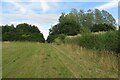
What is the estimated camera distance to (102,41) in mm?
24078

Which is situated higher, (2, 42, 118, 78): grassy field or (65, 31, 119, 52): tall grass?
(65, 31, 119, 52): tall grass

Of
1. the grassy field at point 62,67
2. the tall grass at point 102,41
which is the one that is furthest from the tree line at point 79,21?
the grassy field at point 62,67

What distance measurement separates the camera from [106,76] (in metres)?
11.3

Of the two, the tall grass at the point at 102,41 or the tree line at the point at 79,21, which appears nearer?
the tall grass at the point at 102,41

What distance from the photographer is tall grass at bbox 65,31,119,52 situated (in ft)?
66.8

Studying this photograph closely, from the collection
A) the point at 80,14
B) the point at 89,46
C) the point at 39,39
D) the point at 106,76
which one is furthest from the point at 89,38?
the point at 80,14

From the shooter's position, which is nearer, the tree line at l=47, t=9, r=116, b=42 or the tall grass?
the tall grass

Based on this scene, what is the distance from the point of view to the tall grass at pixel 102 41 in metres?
20.4

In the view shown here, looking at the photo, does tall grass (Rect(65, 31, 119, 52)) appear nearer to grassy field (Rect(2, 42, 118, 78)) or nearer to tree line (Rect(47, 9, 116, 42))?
grassy field (Rect(2, 42, 118, 78))

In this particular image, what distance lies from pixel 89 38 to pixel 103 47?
6.63m

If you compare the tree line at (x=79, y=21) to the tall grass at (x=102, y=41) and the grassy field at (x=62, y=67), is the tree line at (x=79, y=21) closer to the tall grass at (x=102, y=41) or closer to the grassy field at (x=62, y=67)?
the tall grass at (x=102, y=41)

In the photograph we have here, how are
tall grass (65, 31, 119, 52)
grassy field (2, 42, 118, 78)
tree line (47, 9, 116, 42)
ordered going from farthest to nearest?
tree line (47, 9, 116, 42) < tall grass (65, 31, 119, 52) < grassy field (2, 42, 118, 78)

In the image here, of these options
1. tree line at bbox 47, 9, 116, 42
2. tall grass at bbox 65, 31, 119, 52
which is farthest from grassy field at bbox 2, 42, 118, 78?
tree line at bbox 47, 9, 116, 42

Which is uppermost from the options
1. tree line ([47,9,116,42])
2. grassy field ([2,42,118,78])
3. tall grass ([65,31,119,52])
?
tree line ([47,9,116,42])
